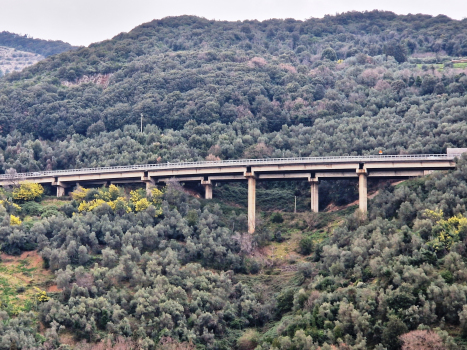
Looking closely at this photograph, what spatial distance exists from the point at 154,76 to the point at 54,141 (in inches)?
955

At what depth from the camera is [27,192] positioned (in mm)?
103250

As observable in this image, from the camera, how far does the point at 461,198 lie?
81875mm

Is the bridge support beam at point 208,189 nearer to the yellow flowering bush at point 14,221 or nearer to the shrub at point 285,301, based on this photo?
the yellow flowering bush at point 14,221

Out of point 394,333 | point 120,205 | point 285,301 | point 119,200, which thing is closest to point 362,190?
point 285,301

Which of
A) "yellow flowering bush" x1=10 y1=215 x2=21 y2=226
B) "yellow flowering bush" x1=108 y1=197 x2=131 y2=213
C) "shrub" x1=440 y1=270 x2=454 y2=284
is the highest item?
"yellow flowering bush" x1=108 y1=197 x2=131 y2=213

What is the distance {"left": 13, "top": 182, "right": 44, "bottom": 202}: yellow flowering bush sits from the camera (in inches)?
4043

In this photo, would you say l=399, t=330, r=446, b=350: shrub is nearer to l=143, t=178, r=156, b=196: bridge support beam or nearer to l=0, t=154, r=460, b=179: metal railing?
l=0, t=154, r=460, b=179: metal railing

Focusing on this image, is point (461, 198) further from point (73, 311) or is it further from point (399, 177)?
point (73, 311)

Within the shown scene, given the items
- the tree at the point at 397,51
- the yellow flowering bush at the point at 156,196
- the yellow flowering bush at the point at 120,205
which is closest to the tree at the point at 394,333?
the yellow flowering bush at the point at 120,205

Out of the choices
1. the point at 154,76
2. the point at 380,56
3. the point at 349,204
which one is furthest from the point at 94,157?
the point at 380,56

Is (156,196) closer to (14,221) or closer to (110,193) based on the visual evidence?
(110,193)

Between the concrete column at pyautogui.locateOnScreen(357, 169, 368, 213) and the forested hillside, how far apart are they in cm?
205

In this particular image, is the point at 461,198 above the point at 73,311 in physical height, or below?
above

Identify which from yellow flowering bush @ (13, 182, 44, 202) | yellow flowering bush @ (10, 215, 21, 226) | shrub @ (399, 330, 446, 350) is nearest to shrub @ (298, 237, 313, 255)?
shrub @ (399, 330, 446, 350)
